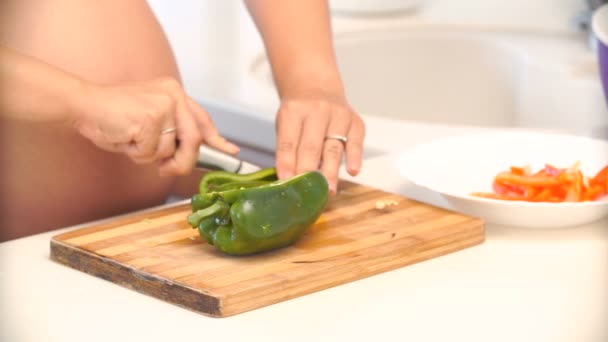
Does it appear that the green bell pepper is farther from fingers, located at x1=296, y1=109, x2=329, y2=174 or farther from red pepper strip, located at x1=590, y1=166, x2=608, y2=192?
red pepper strip, located at x1=590, y1=166, x2=608, y2=192

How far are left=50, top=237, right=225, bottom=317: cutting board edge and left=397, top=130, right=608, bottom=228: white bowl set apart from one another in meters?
0.34

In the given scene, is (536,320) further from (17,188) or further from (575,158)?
(17,188)

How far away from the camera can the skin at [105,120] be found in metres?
1.12

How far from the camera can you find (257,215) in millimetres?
1015

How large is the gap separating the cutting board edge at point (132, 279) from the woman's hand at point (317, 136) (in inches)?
10.7

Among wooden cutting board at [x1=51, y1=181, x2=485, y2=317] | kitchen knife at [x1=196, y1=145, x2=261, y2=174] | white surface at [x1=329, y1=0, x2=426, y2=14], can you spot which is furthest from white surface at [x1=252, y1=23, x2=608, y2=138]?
Result: wooden cutting board at [x1=51, y1=181, x2=485, y2=317]

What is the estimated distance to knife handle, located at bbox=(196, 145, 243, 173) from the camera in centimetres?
121

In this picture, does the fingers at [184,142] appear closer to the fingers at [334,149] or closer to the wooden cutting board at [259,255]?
the wooden cutting board at [259,255]

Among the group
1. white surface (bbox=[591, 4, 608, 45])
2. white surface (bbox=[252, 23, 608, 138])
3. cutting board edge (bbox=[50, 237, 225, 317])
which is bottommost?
white surface (bbox=[252, 23, 608, 138])

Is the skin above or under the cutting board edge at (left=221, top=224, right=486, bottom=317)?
above

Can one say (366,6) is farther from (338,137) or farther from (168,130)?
(168,130)

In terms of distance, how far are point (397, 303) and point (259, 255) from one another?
152mm

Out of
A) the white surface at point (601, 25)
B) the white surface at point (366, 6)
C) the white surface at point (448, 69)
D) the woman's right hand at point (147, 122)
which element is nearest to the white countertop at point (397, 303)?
the woman's right hand at point (147, 122)

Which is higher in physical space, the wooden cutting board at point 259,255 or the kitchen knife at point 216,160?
the kitchen knife at point 216,160
